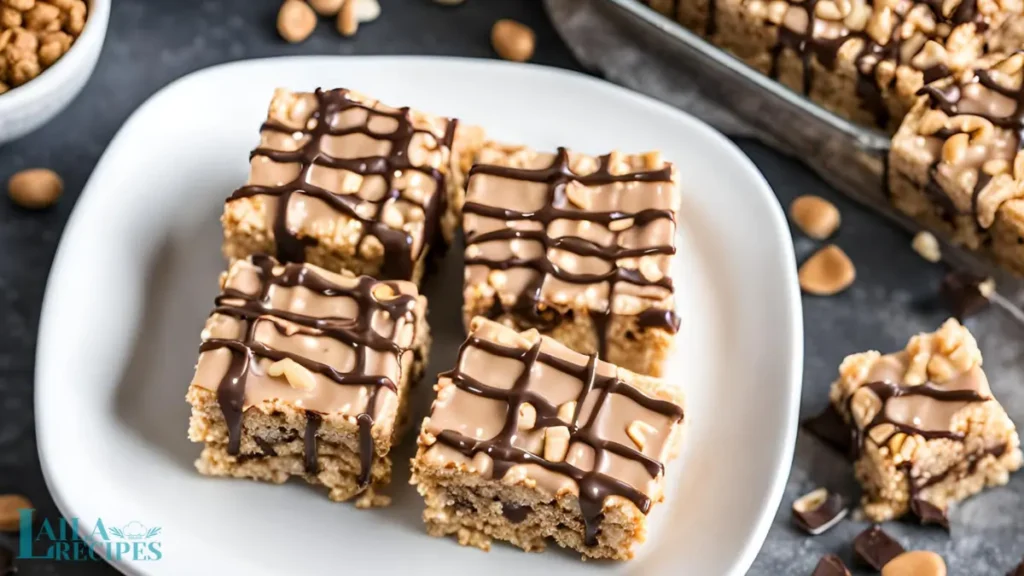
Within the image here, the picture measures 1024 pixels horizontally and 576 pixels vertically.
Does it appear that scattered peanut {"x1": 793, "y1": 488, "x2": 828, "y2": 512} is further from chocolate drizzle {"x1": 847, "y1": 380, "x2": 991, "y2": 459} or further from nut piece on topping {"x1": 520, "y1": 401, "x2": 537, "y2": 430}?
nut piece on topping {"x1": 520, "y1": 401, "x2": 537, "y2": 430}

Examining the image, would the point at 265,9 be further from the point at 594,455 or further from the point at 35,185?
the point at 594,455

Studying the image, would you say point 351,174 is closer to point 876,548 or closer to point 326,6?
point 326,6

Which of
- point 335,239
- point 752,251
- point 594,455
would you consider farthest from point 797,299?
point 335,239

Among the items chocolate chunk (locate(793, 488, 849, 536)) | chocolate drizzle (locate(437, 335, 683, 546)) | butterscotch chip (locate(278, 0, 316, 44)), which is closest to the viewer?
chocolate drizzle (locate(437, 335, 683, 546))

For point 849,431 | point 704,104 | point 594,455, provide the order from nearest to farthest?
point 594,455 → point 849,431 → point 704,104

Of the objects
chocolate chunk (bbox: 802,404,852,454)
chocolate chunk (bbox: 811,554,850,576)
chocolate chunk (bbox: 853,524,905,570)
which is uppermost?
chocolate chunk (bbox: 802,404,852,454)

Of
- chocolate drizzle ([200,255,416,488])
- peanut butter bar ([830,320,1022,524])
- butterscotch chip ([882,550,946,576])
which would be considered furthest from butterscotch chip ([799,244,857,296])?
chocolate drizzle ([200,255,416,488])
